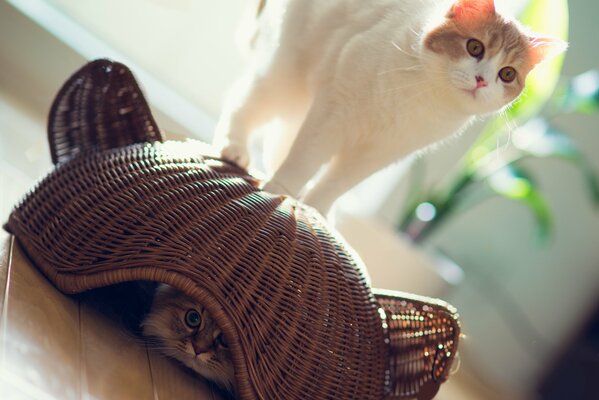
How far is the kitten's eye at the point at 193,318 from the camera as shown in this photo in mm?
1146

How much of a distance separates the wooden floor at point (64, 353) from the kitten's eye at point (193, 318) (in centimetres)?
8

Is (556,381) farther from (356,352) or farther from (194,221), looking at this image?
(194,221)

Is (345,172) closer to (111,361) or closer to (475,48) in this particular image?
(475,48)

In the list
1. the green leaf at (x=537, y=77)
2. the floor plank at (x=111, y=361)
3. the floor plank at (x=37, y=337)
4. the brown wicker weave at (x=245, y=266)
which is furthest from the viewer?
the green leaf at (x=537, y=77)

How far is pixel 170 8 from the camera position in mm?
2361

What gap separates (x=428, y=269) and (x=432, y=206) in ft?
0.71

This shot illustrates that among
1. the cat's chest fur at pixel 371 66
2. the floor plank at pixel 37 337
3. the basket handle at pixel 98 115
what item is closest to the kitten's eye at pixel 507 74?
the cat's chest fur at pixel 371 66

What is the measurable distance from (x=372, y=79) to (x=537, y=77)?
2.93 feet

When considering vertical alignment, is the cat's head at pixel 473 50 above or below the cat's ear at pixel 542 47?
below

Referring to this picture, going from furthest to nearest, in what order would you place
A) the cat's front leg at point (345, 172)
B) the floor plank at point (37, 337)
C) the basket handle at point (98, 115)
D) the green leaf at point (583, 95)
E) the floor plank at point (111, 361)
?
1. the green leaf at point (583, 95)
2. the cat's front leg at point (345, 172)
3. the basket handle at point (98, 115)
4. the floor plank at point (111, 361)
5. the floor plank at point (37, 337)

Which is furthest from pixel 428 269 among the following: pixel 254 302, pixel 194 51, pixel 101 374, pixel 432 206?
pixel 101 374

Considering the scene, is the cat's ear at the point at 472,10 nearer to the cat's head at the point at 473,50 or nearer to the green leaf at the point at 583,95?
the cat's head at the point at 473,50

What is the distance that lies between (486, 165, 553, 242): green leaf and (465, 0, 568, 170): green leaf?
0.10m

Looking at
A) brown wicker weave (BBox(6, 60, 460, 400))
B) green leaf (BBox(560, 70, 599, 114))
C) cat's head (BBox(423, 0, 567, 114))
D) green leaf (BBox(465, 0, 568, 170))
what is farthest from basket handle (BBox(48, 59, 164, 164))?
green leaf (BBox(560, 70, 599, 114))
